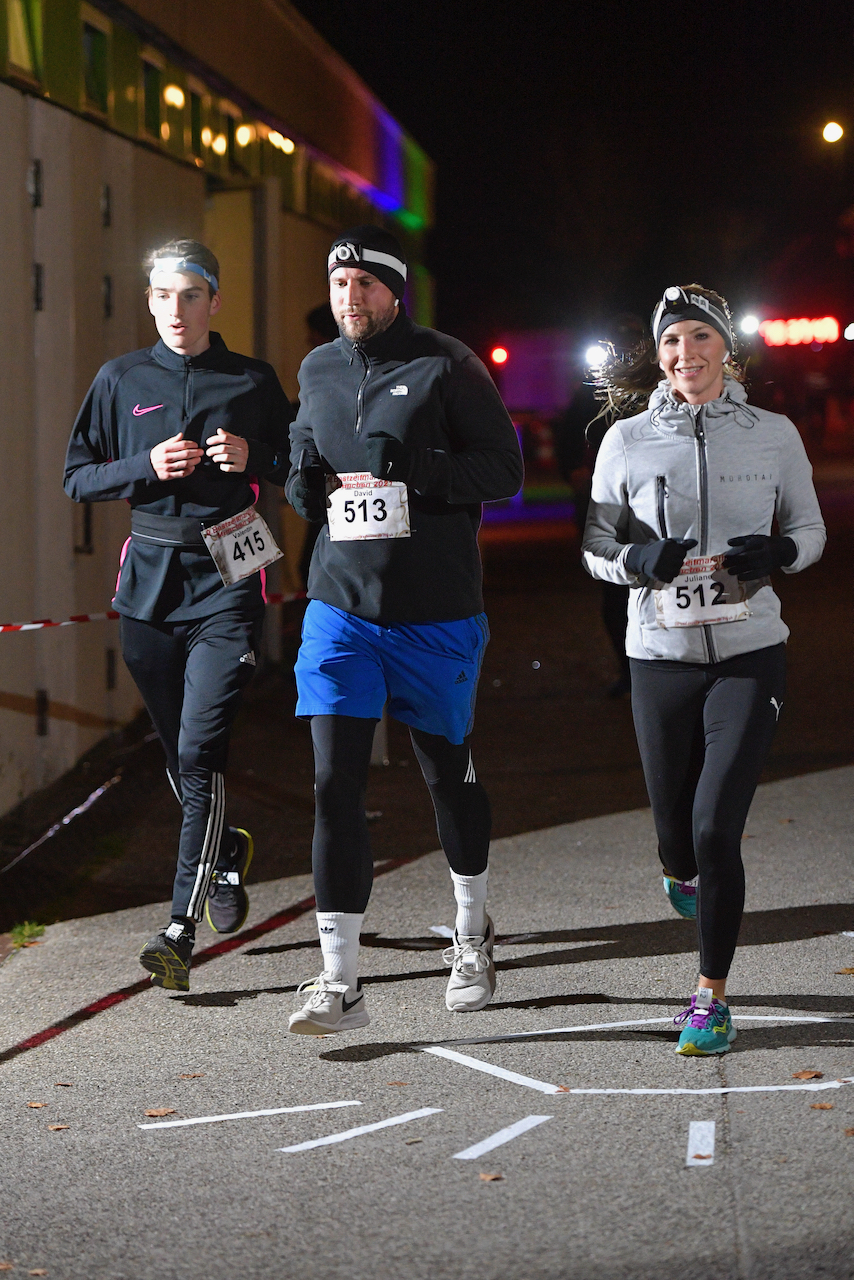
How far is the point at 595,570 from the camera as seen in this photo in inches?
204

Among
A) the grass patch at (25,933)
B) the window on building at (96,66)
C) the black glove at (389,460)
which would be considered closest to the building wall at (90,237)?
the window on building at (96,66)

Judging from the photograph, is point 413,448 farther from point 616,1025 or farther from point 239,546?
point 616,1025

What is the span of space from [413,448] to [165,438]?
1112 mm

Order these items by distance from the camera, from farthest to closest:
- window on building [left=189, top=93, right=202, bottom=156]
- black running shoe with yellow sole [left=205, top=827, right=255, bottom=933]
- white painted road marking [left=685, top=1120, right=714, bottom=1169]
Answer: window on building [left=189, top=93, right=202, bottom=156], black running shoe with yellow sole [left=205, top=827, right=255, bottom=933], white painted road marking [left=685, top=1120, right=714, bottom=1169]

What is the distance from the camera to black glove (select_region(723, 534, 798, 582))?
4.90 m

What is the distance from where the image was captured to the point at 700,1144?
13.9 ft

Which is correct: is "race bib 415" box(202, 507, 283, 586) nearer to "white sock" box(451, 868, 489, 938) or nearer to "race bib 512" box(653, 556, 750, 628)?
"white sock" box(451, 868, 489, 938)

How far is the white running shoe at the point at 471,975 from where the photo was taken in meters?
5.45

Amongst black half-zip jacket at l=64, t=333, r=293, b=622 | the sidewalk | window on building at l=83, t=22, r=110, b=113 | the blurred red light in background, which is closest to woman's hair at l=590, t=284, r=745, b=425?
black half-zip jacket at l=64, t=333, r=293, b=622

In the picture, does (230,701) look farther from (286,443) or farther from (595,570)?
(595,570)

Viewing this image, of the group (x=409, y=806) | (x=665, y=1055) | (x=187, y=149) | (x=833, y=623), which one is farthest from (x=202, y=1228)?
(x=833, y=623)

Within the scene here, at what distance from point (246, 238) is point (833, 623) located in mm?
5831

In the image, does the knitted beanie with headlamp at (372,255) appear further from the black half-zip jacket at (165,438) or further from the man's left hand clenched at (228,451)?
the black half-zip jacket at (165,438)

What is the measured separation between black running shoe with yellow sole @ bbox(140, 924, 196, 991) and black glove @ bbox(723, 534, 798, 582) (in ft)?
6.79
